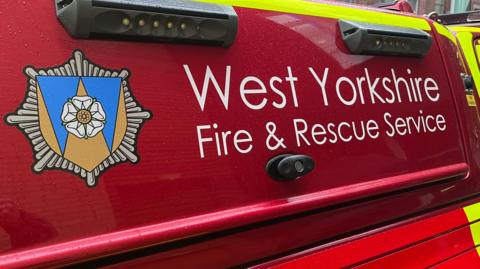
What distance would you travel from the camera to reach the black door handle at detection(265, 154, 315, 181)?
149 cm

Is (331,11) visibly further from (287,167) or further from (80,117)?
(80,117)

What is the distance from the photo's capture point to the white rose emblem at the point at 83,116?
1.15m

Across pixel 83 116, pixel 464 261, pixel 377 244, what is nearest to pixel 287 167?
pixel 377 244

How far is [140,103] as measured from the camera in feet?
4.15

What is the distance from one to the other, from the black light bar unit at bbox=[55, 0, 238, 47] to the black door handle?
0.37 metres

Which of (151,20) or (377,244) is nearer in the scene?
(151,20)

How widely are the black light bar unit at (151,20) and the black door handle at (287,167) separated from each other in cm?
37

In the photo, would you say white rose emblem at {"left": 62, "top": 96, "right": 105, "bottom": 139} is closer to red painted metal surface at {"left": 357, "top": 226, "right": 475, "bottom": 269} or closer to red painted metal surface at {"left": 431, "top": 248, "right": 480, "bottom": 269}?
red painted metal surface at {"left": 357, "top": 226, "right": 475, "bottom": 269}

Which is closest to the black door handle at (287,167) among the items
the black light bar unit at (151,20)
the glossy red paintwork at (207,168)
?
the glossy red paintwork at (207,168)

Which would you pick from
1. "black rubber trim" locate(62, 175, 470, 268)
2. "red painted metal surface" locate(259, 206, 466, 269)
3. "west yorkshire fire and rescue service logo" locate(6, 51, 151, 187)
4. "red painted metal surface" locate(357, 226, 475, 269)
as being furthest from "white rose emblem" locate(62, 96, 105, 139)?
"red painted metal surface" locate(357, 226, 475, 269)

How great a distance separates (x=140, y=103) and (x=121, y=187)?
0.21m

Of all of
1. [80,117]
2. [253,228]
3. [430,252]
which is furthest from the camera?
[430,252]

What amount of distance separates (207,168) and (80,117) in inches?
14.5

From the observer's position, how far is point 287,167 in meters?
1.49
